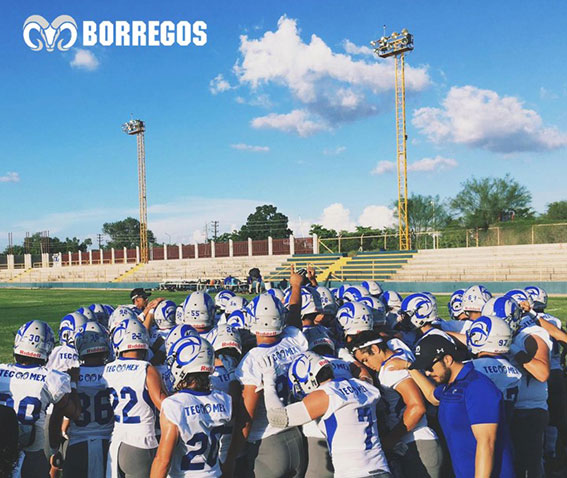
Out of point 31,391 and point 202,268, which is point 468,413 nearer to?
point 31,391

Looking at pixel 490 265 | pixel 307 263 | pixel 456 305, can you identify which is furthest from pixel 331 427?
pixel 307 263

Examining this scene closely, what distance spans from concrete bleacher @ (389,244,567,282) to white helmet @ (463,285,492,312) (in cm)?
2977

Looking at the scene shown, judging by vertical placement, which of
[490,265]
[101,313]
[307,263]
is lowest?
[490,265]

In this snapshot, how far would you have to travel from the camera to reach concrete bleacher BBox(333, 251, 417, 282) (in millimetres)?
41250

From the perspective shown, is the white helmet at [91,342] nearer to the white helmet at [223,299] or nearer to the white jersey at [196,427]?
the white jersey at [196,427]

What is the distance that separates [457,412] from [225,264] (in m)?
50.4

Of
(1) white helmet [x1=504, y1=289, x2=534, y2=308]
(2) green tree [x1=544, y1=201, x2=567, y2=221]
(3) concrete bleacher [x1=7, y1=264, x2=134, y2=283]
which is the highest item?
(2) green tree [x1=544, y1=201, x2=567, y2=221]

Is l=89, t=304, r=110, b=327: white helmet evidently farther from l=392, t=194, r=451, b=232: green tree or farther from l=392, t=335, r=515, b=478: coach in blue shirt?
l=392, t=194, r=451, b=232: green tree

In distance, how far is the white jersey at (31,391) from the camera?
4.26 m

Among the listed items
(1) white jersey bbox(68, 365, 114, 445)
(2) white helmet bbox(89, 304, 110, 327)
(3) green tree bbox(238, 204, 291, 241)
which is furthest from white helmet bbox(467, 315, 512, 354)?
(3) green tree bbox(238, 204, 291, 241)

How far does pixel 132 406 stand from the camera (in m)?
4.28

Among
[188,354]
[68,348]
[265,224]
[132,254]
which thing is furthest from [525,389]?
[265,224]

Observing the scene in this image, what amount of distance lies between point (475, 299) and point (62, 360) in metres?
4.70

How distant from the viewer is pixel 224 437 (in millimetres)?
4457
